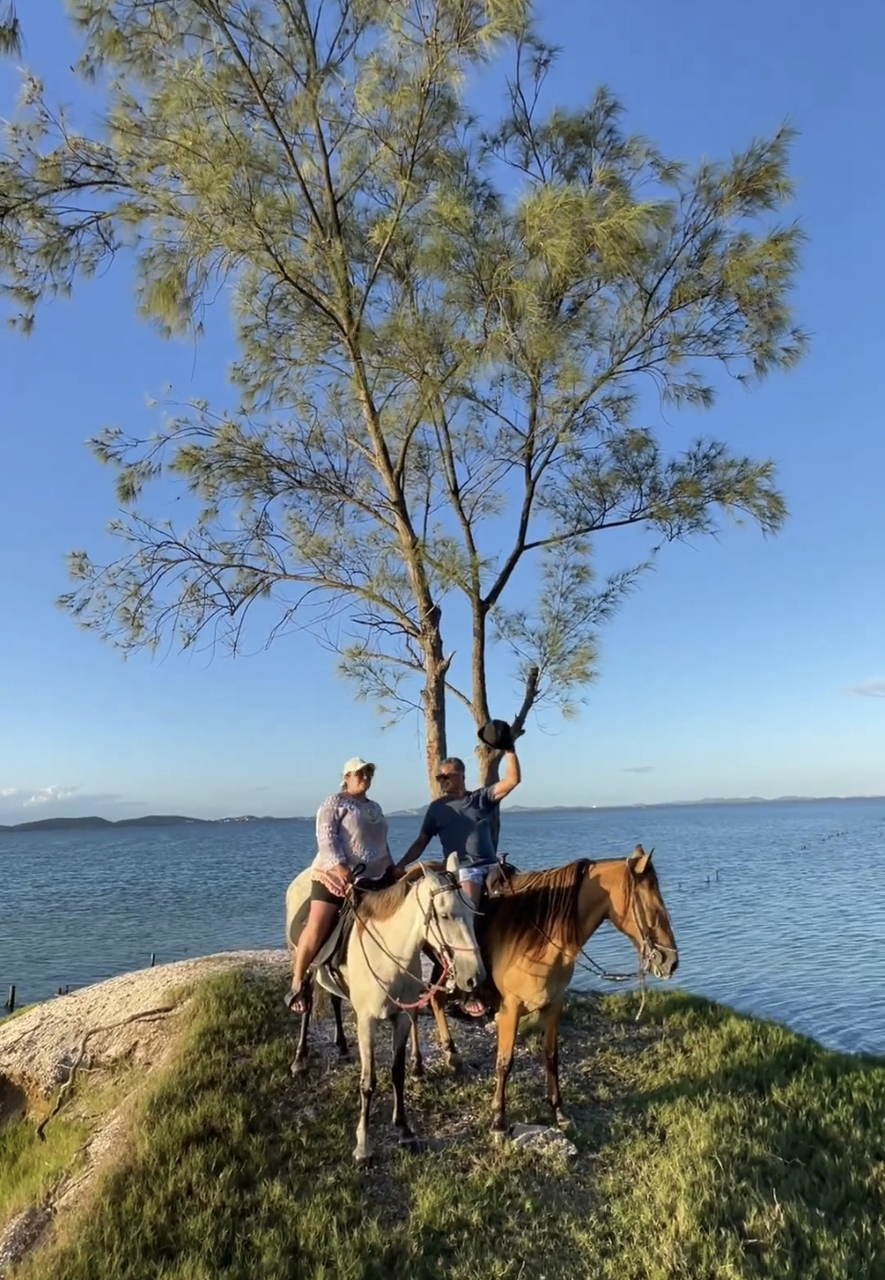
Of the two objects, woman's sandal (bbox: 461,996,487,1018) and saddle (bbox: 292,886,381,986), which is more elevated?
saddle (bbox: 292,886,381,986)

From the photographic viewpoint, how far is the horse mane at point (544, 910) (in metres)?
6.24

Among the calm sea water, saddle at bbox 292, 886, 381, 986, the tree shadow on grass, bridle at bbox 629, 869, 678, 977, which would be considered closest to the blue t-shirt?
saddle at bbox 292, 886, 381, 986

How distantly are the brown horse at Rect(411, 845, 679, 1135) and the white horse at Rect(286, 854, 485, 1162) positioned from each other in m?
0.63

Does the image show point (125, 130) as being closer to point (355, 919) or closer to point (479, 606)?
point (479, 606)

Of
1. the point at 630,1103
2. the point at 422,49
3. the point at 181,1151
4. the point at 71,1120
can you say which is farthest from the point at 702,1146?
the point at 422,49

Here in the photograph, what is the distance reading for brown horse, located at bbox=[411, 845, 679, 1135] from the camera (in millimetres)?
5961

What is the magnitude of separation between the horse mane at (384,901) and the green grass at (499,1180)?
1463 mm

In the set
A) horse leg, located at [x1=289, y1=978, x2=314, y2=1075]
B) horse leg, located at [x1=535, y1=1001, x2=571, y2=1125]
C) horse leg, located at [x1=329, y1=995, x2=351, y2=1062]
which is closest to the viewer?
horse leg, located at [x1=535, y1=1001, x2=571, y2=1125]

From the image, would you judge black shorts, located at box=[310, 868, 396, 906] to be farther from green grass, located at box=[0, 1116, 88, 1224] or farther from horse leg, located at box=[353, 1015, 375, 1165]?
green grass, located at box=[0, 1116, 88, 1224]

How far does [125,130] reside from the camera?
8352 mm

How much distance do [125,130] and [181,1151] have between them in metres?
8.77

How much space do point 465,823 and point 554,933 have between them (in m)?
1.19

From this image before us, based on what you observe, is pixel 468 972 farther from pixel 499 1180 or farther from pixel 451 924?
pixel 499 1180

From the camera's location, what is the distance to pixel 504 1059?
6.09 metres
